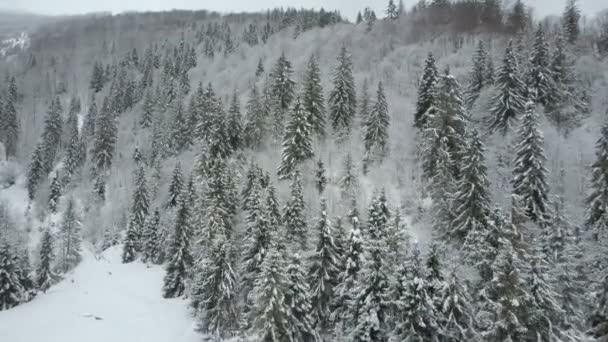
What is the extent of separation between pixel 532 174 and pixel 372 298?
21.2 meters

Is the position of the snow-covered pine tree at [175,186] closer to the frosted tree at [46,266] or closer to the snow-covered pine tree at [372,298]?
the frosted tree at [46,266]

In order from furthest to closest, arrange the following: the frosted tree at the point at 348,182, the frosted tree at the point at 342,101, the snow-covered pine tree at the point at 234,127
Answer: the frosted tree at the point at 342,101
the snow-covered pine tree at the point at 234,127
the frosted tree at the point at 348,182

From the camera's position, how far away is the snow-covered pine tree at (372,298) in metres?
26.4

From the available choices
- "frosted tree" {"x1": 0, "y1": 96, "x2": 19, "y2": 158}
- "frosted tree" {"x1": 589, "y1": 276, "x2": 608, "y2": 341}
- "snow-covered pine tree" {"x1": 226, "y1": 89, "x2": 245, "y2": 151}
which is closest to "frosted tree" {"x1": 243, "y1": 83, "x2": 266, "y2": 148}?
"snow-covered pine tree" {"x1": 226, "y1": 89, "x2": 245, "y2": 151}

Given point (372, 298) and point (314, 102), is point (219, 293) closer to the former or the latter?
point (372, 298)

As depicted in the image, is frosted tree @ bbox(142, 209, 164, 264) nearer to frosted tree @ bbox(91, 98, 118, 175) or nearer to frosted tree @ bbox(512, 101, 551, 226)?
frosted tree @ bbox(91, 98, 118, 175)

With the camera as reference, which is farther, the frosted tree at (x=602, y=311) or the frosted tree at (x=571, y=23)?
the frosted tree at (x=571, y=23)

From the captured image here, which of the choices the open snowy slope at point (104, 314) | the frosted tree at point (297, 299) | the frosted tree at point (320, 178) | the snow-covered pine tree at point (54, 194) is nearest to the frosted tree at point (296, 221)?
the frosted tree at point (297, 299)

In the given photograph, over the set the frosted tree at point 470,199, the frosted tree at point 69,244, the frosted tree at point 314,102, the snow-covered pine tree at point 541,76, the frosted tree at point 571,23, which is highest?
the frosted tree at point 571,23

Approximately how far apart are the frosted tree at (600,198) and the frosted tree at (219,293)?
30.7 meters

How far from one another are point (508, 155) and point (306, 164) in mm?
25954

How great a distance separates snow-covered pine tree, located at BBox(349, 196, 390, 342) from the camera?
26.4m

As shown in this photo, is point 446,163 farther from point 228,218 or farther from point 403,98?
point 403,98

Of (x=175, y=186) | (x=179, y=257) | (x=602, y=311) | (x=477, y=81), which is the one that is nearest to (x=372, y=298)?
(x=602, y=311)
